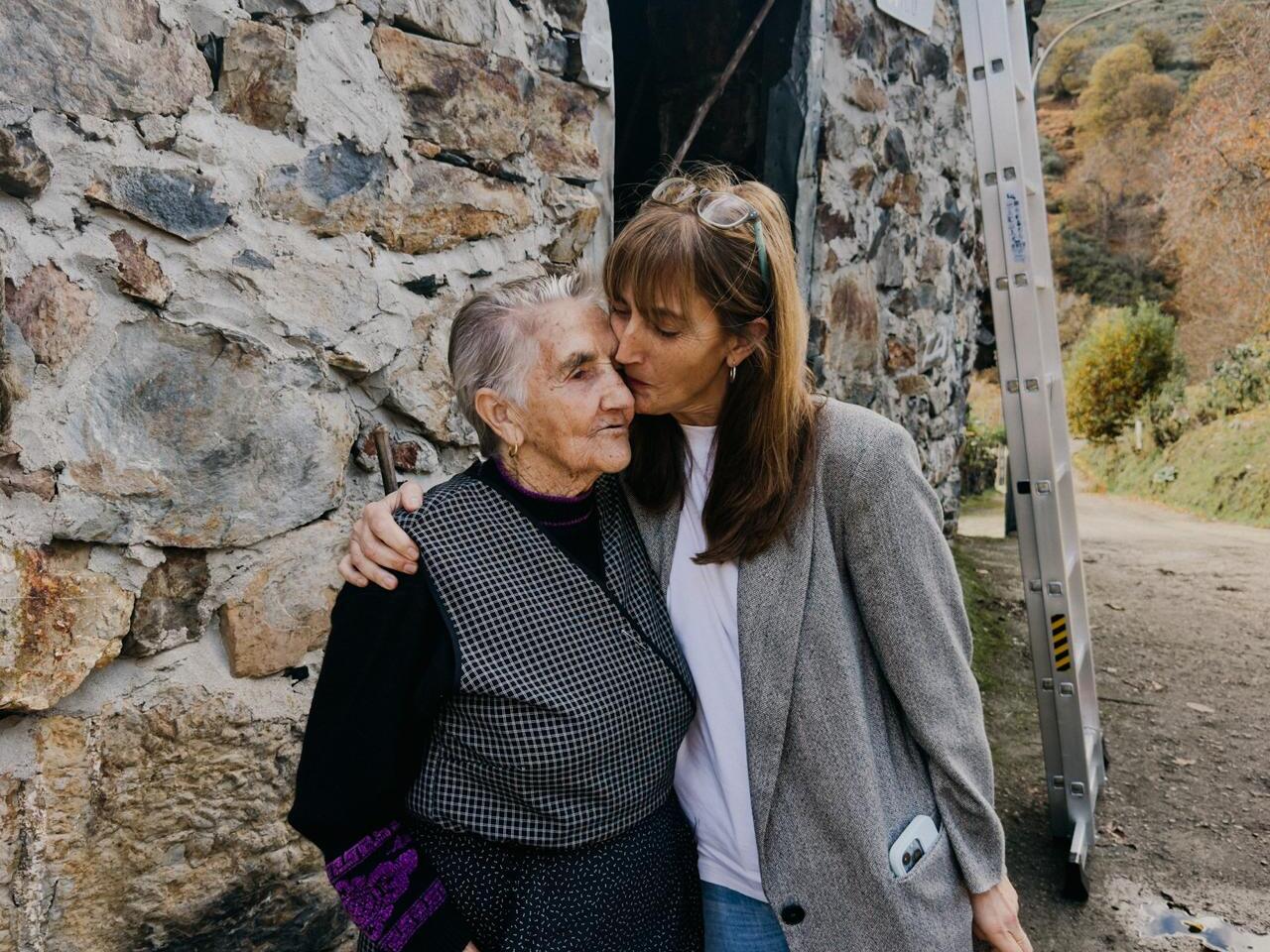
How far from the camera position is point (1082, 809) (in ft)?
10.5

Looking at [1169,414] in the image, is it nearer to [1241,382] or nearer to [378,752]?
[1241,382]

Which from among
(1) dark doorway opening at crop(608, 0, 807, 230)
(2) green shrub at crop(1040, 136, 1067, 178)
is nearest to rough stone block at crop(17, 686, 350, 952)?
(1) dark doorway opening at crop(608, 0, 807, 230)

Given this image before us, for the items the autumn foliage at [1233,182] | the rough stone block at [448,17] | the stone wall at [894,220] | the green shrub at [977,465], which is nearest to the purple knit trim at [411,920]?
the rough stone block at [448,17]

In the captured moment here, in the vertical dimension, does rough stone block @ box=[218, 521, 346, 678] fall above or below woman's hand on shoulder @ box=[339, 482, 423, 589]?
below


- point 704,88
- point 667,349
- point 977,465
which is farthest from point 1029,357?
point 977,465

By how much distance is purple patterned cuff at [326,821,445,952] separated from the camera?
130 cm

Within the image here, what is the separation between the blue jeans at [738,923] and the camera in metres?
1.48

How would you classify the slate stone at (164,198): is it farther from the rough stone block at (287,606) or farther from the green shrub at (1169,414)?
the green shrub at (1169,414)

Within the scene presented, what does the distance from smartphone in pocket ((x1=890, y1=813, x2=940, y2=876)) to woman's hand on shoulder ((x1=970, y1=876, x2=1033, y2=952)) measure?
11 centimetres

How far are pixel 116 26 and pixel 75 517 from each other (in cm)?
82

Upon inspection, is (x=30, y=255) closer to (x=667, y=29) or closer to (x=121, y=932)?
(x=121, y=932)

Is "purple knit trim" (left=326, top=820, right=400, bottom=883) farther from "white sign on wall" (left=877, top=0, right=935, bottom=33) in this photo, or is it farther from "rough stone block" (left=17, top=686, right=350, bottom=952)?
"white sign on wall" (left=877, top=0, right=935, bottom=33)

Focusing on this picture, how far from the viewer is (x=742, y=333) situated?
1492 mm

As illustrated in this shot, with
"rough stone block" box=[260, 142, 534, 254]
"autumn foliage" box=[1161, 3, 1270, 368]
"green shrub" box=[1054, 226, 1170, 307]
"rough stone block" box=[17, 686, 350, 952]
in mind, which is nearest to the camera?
"rough stone block" box=[17, 686, 350, 952]
